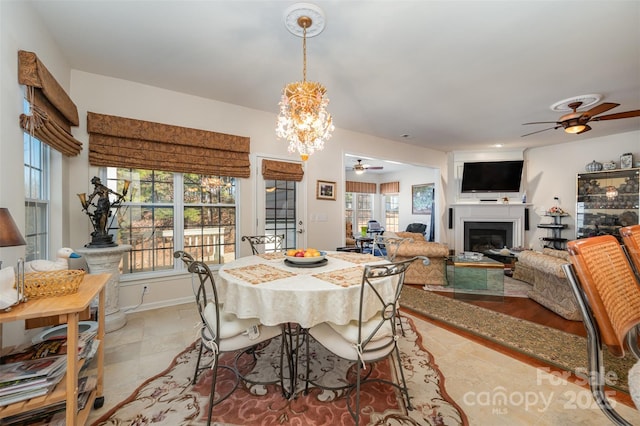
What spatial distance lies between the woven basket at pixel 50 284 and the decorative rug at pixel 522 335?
10.0 ft

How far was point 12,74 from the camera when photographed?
1694 millimetres

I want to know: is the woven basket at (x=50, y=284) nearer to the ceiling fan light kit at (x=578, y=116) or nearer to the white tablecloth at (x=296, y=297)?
the white tablecloth at (x=296, y=297)

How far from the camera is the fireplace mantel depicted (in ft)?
20.2

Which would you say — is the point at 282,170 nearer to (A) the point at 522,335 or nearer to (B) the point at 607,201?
(A) the point at 522,335

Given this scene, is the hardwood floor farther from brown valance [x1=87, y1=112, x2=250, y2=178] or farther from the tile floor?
brown valance [x1=87, y1=112, x2=250, y2=178]

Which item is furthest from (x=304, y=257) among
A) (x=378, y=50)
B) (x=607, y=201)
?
(x=607, y=201)

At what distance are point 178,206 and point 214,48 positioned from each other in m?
1.91

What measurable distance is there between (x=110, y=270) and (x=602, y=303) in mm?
3429

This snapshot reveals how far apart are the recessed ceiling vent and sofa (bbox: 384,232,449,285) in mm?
2441

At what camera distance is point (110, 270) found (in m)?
2.60

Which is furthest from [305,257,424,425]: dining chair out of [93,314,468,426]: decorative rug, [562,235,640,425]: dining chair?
[562,235,640,425]: dining chair

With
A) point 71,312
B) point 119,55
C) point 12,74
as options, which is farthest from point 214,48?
point 71,312

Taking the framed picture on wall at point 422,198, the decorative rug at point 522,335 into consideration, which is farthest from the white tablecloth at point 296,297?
the framed picture on wall at point 422,198

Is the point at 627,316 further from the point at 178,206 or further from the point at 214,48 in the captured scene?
the point at 178,206
